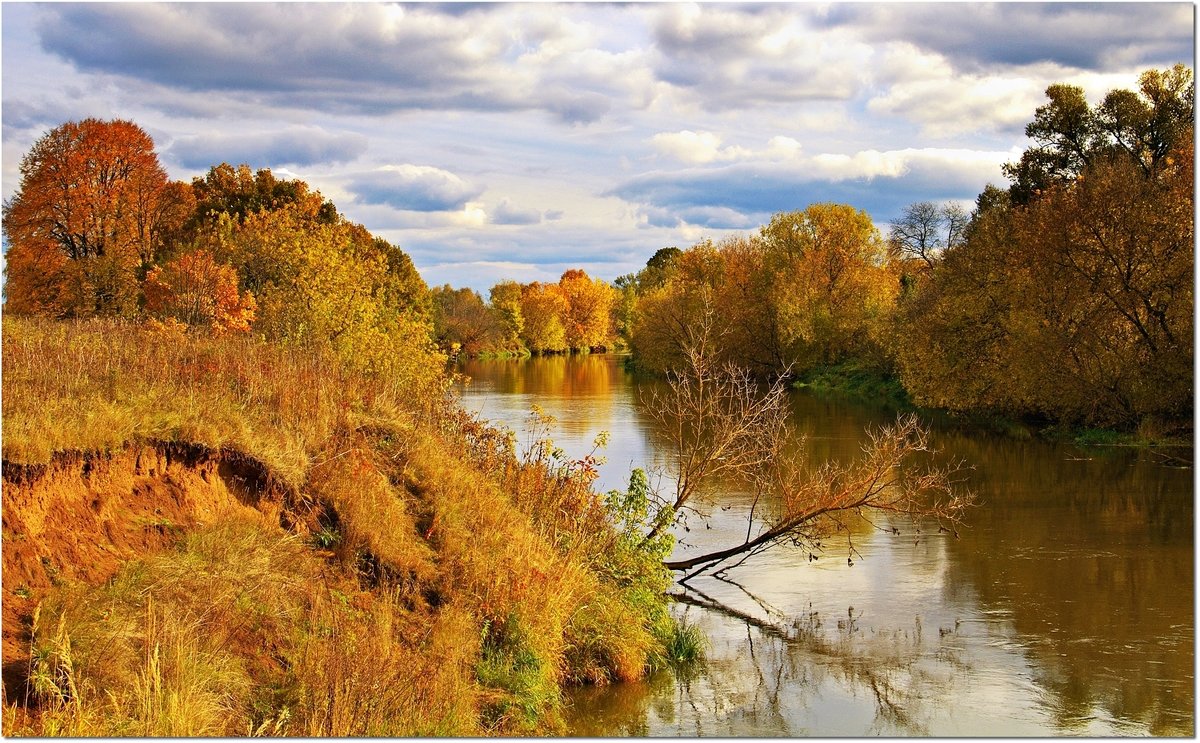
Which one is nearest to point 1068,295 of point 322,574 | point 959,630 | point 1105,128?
point 1105,128

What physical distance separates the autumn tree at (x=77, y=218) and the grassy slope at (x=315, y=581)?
80.2ft

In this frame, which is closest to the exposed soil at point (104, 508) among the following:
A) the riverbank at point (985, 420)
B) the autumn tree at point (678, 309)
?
the riverbank at point (985, 420)

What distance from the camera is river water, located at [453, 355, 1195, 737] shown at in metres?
11.0

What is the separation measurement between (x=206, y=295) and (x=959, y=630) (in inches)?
652

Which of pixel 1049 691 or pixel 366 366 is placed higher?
pixel 366 366

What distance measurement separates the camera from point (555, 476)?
599 inches

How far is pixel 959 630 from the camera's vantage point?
13.7 metres

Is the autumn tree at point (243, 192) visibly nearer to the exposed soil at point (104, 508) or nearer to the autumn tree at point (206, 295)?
the autumn tree at point (206, 295)

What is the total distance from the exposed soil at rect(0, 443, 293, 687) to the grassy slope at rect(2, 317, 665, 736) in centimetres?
14

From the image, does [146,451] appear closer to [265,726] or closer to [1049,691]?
[265,726]

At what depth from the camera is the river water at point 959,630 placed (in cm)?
1099

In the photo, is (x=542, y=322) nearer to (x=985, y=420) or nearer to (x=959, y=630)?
(x=985, y=420)

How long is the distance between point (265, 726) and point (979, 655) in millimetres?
8531

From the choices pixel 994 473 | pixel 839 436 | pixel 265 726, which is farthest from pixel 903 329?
pixel 265 726
